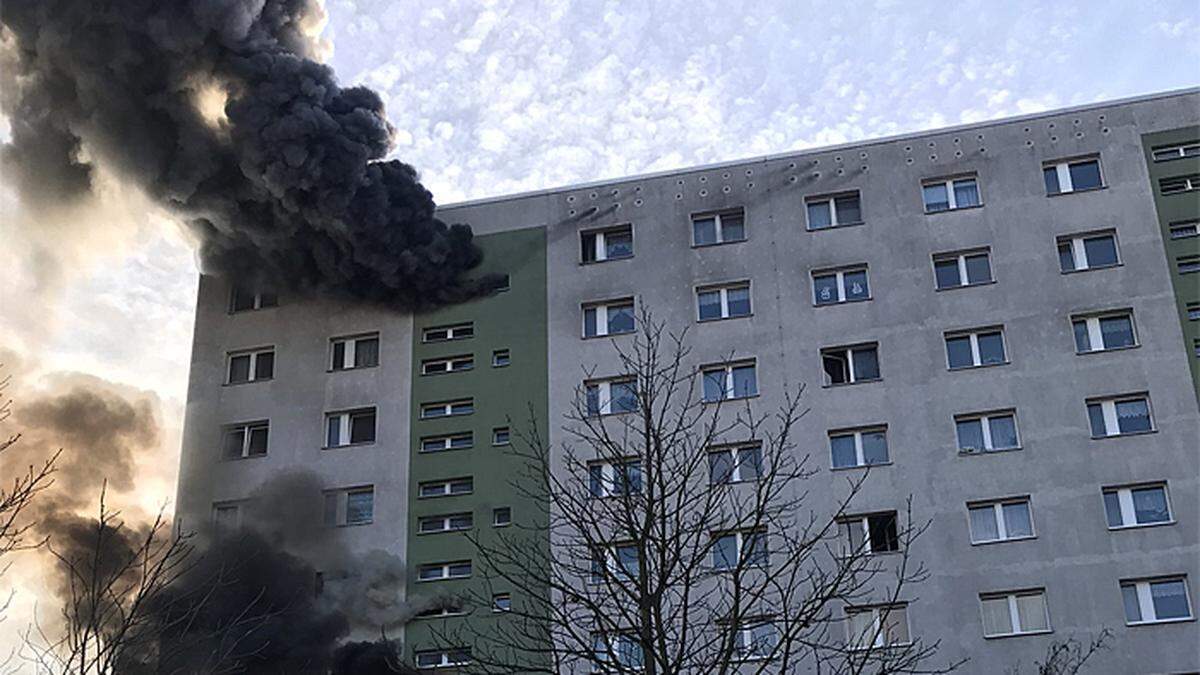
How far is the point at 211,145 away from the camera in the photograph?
42.8 m

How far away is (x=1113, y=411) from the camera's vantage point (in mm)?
35469

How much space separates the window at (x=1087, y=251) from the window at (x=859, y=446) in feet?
21.1

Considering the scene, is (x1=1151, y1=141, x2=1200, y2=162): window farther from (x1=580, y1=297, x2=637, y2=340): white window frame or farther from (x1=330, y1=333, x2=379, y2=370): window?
(x1=330, y1=333, x2=379, y2=370): window

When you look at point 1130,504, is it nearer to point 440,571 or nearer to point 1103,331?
point 1103,331

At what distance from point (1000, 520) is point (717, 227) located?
36.3ft

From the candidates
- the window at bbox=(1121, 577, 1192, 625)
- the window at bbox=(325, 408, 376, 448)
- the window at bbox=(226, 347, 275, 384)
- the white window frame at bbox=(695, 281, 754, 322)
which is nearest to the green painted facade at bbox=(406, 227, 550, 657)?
the window at bbox=(325, 408, 376, 448)

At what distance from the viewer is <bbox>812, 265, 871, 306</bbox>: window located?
126 feet

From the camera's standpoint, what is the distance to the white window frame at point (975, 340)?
3675cm

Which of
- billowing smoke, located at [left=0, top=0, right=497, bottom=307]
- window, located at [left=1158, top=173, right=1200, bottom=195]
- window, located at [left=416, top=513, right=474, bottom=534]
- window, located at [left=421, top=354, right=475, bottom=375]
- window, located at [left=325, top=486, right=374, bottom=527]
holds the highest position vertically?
billowing smoke, located at [left=0, top=0, right=497, bottom=307]

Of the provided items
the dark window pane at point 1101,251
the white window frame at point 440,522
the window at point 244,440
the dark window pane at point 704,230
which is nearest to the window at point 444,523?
the white window frame at point 440,522

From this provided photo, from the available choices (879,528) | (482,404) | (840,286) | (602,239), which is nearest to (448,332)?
(482,404)

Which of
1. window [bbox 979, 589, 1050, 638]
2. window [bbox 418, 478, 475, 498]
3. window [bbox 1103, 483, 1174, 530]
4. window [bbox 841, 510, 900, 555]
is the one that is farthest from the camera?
window [bbox 418, 478, 475, 498]

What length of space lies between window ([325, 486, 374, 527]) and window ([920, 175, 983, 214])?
16733mm

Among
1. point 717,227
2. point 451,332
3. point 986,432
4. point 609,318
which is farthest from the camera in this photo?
point 451,332
